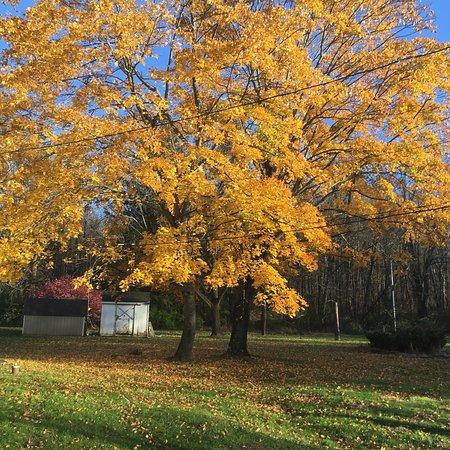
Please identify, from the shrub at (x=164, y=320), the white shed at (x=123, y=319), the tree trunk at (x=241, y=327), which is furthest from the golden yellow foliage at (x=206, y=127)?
the shrub at (x=164, y=320)

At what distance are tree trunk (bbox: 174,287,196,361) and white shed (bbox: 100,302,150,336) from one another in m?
17.3

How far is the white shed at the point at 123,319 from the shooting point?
116 feet

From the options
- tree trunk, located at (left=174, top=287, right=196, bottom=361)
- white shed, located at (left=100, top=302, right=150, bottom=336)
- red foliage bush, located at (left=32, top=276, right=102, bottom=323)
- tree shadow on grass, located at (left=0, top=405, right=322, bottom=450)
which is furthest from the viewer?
red foliage bush, located at (left=32, top=276, right=102, bottom=323)

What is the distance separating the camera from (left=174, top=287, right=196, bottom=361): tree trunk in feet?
59.5

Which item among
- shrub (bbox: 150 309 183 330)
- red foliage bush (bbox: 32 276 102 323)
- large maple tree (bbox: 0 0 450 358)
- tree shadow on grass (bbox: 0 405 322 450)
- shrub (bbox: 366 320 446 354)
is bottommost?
tree shadow on grass (bbox: 0 405 322 450)

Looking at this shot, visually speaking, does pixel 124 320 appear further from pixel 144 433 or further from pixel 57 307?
pixel 144 433

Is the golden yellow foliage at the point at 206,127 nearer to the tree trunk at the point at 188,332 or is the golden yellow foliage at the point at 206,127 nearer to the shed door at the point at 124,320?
the tree trunk at the point at 188,332

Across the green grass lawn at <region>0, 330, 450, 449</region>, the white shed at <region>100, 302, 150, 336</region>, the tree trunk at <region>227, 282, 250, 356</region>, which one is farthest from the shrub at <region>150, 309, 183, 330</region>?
the green grass lawn at <region>0, 330, 450, 449</region>

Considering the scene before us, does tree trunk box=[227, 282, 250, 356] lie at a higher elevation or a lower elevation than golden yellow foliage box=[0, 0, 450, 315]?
lower

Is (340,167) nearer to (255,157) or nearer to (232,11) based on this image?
(255,157)

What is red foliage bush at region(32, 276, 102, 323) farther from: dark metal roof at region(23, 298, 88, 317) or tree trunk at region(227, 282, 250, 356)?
tree trunk at region(227, 282, 250, 356)

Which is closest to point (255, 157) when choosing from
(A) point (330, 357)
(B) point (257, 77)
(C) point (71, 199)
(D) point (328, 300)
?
(B) point (257, 77)

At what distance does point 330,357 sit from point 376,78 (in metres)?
10.6

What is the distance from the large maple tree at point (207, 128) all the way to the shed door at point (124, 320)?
19.5 metres
